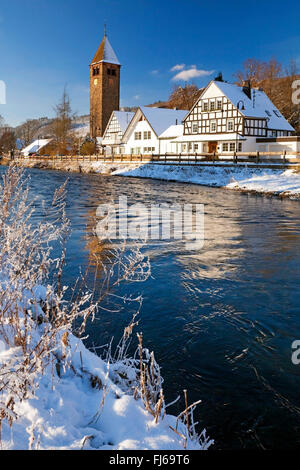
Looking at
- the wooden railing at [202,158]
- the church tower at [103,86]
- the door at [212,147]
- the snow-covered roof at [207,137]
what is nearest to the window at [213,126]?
the snow-covered roof at [207,137]

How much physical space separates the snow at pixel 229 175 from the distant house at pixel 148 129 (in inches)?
519

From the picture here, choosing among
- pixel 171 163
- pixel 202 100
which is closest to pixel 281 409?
pixel 171 163

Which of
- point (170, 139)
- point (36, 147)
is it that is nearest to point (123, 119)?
point (170, 139)

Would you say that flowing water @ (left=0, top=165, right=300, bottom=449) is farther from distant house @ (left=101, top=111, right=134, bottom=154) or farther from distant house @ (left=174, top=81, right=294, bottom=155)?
distant house @ (left=101, top=111, right=134, bottom=154)

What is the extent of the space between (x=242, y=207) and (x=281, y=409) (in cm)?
1517

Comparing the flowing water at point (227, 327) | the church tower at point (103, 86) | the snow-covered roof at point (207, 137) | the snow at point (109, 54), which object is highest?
the snow at point (109, 54)

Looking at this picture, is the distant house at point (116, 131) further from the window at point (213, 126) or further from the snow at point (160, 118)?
the window at point (213, 126)

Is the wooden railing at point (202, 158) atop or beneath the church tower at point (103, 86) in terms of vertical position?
beneath

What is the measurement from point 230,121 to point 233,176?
1737 centimetres

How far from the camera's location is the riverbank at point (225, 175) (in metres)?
24.7

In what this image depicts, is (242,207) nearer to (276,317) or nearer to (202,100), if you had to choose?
(276,317)

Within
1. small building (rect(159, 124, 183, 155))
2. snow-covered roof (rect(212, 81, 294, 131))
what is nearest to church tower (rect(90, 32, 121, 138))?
small building (rect(159, 124, 183, 155))

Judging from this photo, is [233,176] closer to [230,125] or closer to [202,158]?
[202,158]

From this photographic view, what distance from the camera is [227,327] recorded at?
541 centimetres
